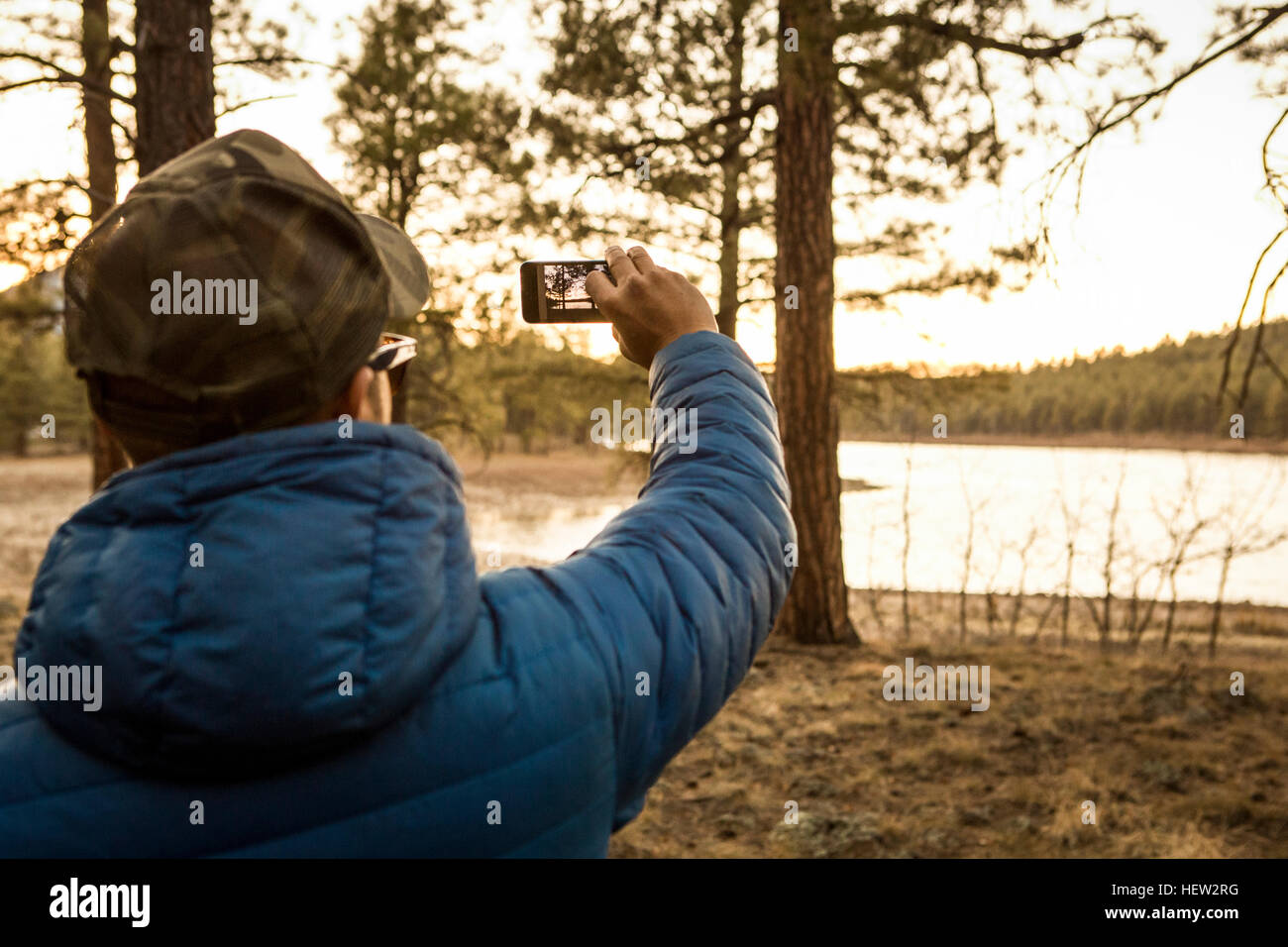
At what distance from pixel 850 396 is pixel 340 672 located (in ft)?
31.5

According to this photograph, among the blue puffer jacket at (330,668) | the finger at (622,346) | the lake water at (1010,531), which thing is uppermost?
the finger at (622,346)

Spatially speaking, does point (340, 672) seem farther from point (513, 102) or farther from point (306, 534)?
point (513, 102)

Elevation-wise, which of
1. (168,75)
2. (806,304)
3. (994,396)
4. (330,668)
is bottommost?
(330,668)

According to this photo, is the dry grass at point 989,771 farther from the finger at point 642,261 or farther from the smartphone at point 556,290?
the finger at point 642,261

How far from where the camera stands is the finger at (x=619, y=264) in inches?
39.4

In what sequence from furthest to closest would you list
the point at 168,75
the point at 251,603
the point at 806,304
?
1. the point at 806,304
2. the point at 168,75
3. the point at 251,603

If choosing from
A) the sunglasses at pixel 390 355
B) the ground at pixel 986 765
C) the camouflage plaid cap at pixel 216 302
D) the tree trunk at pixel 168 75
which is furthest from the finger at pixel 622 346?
the tree trunk at pixel 168 75

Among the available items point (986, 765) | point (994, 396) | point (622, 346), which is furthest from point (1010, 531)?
point (622, 346)

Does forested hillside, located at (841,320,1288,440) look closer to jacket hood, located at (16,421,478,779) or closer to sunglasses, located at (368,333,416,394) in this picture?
sunglasses, located at (368,333,416,394)

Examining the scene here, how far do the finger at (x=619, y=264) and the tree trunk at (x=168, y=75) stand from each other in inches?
137

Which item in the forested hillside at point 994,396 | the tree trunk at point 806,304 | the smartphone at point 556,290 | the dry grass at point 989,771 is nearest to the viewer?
the smartphone at point 556,290

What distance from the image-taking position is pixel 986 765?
4.75 m

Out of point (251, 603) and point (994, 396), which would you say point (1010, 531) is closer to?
point (994, 396)

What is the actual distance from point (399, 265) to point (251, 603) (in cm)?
38
